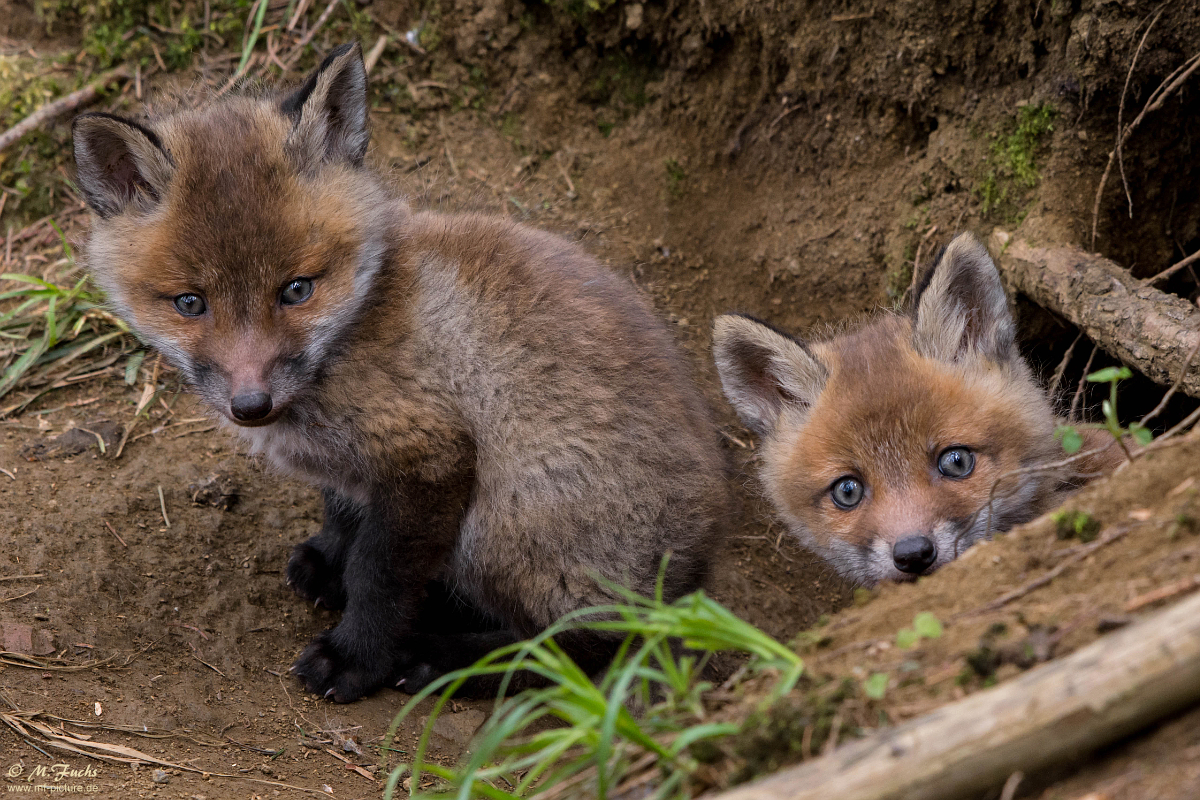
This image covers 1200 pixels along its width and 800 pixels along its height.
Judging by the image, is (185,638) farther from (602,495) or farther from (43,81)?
(43,81)

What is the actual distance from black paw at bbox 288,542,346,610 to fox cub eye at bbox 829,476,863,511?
6.57ft

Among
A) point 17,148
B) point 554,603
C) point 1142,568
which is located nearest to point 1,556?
point 554,603

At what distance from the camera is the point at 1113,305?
11.7 ft

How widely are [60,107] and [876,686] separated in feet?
16.4

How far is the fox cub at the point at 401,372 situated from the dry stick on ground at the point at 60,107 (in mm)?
1927

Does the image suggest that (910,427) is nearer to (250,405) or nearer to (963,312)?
(963,312)

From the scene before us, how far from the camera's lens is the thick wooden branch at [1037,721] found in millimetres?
1456

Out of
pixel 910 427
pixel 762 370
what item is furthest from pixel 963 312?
pixel 762 370

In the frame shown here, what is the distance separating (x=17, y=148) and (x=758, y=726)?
5012mm

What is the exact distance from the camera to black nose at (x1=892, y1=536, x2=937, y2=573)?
9.39 feet

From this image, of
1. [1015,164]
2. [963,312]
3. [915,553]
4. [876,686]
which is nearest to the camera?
[876,686]

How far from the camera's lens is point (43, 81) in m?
5.00

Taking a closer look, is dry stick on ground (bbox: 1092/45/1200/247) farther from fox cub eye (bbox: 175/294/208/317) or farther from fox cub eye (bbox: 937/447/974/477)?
fox cub eye (bbox: 175/294/208/317)

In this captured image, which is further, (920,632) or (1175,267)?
(1175,267)
